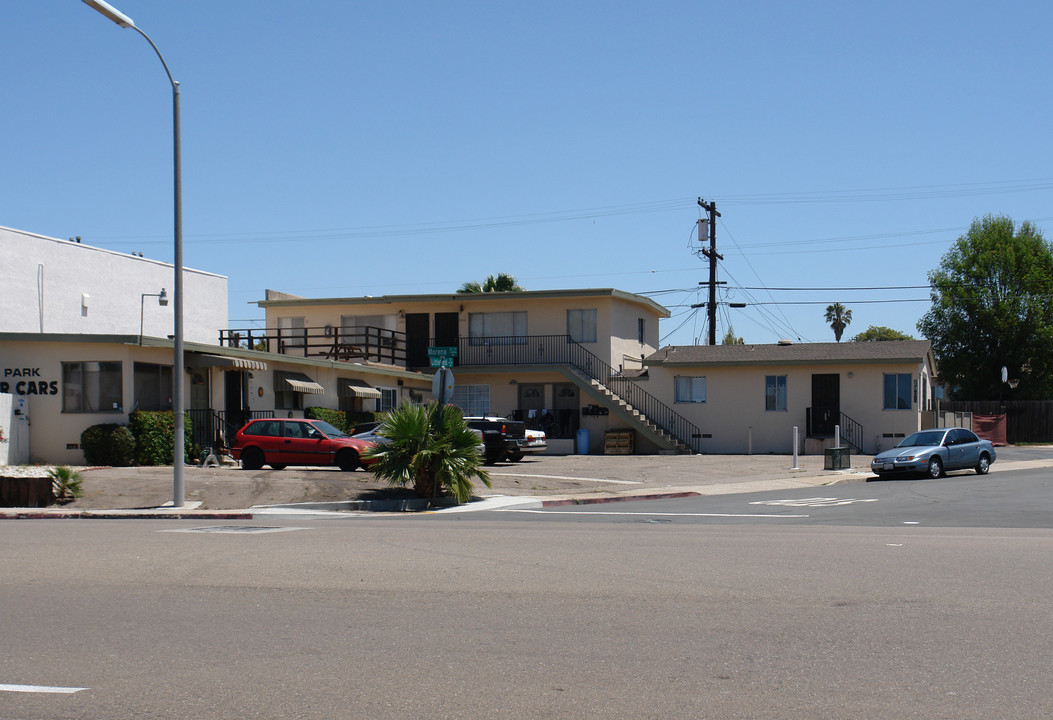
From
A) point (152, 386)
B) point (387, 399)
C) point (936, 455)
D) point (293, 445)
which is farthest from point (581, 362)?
point (152, 386)

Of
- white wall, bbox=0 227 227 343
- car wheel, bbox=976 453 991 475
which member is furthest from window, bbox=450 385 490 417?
car wheel, bbox=976 453 991 475

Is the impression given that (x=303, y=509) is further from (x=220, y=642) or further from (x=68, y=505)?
(x=220, y=642)

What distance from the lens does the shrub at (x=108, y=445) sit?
2580 centimetres

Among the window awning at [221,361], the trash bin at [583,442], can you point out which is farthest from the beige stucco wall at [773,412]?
the window awning at [221,361]

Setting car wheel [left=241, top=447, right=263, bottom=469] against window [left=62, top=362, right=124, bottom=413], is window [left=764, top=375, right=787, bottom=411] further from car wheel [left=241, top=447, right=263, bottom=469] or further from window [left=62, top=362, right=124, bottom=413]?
window [left=62, top=362, right=124, bottom=413]

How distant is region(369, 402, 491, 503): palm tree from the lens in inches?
804

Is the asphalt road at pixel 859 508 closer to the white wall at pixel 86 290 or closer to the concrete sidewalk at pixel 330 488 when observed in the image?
the concrete sidewalk at pixel 330 488

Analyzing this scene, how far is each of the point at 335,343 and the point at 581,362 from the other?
1017cm

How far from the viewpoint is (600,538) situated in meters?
13.9

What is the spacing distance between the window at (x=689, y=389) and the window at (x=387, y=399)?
11.3 m

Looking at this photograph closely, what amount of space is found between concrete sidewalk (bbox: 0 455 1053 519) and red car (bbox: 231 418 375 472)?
1.13 meters

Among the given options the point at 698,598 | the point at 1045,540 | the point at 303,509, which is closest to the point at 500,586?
the point at 698,598

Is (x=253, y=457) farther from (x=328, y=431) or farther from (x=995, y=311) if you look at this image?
(x=995, y=311)

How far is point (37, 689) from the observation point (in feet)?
20.4
